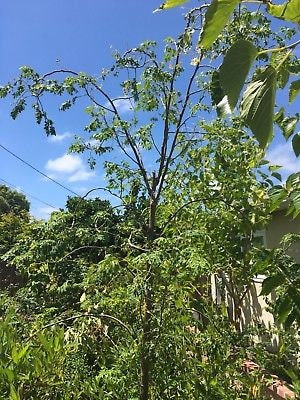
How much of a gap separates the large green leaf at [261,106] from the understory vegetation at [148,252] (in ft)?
4.34

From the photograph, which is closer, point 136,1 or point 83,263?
point 136,1

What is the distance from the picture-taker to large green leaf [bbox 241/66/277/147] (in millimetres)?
510

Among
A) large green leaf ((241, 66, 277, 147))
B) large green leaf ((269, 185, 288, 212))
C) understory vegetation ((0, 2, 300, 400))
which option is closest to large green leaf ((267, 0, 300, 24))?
large green leaf ((241, 66, 277, 147))

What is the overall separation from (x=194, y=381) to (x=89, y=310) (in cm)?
65

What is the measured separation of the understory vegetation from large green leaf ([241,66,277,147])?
52.1 inches

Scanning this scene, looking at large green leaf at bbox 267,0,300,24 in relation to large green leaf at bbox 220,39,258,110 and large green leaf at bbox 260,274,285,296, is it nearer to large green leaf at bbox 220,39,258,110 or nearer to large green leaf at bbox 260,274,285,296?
large green leaf at bbox 220,39,258,110

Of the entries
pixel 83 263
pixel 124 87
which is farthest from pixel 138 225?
pixel 124 87

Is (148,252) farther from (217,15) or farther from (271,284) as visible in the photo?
(217,15)

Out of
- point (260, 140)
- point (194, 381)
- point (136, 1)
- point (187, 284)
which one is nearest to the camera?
point (260, 140)

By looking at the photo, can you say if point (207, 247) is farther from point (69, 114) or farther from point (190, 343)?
point (69, 114)

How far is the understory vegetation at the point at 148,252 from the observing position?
2.26 meters

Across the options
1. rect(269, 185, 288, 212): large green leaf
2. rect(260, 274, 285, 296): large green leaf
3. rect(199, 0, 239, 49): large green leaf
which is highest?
rect(269, 185, 288, 212): large green leaf

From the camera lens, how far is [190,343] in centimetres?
230

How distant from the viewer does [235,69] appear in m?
0.52
